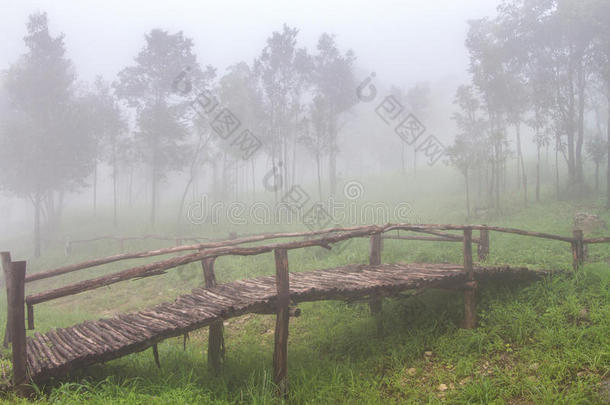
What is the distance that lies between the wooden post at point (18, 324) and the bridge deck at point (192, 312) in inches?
4.2

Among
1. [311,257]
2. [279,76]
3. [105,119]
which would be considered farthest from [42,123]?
[311,257]

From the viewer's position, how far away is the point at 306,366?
5270 millimetres

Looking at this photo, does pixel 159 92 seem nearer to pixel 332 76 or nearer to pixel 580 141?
pixel 332 76

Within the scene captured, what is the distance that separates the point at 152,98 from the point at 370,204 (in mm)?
13875

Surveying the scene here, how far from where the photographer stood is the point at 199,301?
16.3 ft

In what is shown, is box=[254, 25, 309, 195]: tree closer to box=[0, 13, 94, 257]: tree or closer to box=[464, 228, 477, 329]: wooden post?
box=[0, 13, 94, 257]: tree

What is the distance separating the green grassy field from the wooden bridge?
0.91ft

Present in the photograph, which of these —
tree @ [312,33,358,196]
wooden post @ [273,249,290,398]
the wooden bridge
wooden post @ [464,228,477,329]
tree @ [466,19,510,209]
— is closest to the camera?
the wooden bridge

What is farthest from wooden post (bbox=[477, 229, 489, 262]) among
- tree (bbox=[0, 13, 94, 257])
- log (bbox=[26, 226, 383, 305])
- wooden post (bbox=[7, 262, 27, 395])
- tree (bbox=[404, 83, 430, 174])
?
tree (bbox=[404, 83, 430, 174])

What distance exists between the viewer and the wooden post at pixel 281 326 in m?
4.46

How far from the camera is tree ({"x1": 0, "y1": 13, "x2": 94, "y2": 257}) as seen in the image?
1919 centimetres

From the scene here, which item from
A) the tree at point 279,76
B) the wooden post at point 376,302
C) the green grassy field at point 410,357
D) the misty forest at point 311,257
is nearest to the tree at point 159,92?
the misty forest at point 311,257

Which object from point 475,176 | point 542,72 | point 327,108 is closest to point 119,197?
point 327,108

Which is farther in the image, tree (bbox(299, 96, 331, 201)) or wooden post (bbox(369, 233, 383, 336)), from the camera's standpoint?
tree (bbox(299, 96, 331, 201))
